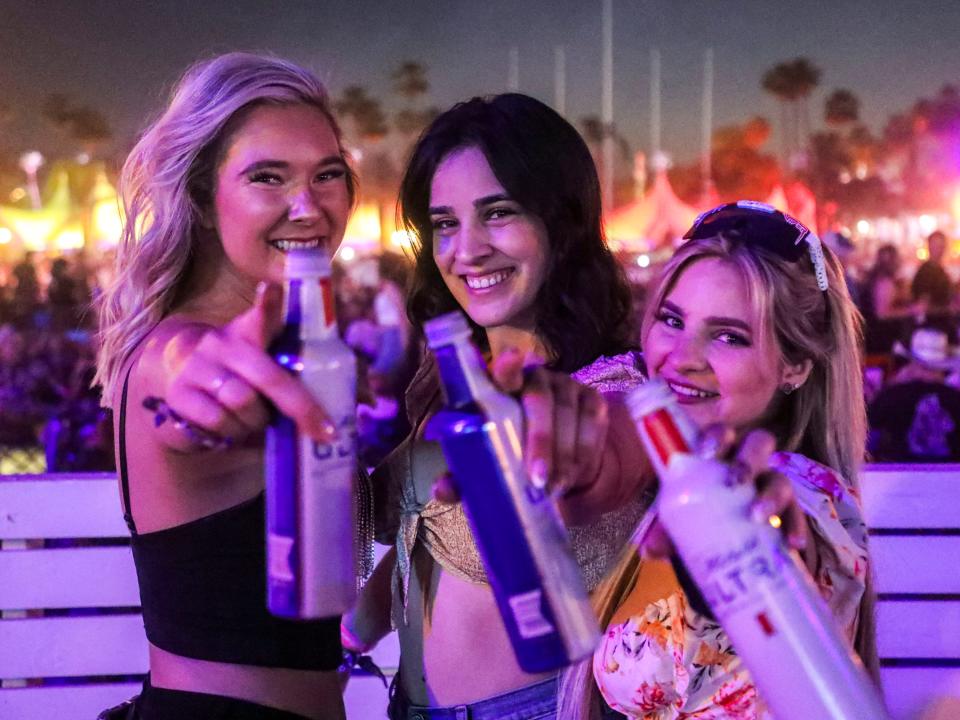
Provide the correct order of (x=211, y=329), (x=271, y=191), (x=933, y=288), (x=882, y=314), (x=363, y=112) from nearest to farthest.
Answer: (x=211, y=329)
(x=271, y=191)
(x=933, y=288)
(x=882, y=314)
(x=363, y=112)

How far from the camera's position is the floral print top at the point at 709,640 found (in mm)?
1175

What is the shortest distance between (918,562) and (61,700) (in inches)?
98.9

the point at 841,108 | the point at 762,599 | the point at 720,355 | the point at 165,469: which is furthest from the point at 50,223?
the point at 841,108

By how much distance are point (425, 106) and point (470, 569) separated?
45.9 feet

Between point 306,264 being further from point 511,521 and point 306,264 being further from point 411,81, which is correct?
point 411,81

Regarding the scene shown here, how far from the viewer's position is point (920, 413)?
4.07m

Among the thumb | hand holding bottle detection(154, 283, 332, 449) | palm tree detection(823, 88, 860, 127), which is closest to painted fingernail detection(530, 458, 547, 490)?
hand holding bottle detection(154, 283, 332, 449)

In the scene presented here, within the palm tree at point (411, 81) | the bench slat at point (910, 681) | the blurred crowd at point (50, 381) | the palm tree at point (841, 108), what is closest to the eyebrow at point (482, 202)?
the bench slat at point (910, 681)

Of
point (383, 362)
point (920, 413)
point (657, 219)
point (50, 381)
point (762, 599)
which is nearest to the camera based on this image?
point (762, 599)

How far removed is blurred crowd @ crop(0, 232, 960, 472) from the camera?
13.5ft

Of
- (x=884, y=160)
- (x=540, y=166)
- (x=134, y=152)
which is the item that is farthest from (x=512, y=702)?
(x=884, y=160)

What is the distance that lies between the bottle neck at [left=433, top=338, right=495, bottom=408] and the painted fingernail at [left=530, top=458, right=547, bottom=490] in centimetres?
8

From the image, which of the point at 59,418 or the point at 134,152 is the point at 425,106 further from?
the point at 134,152

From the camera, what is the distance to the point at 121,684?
253cm
